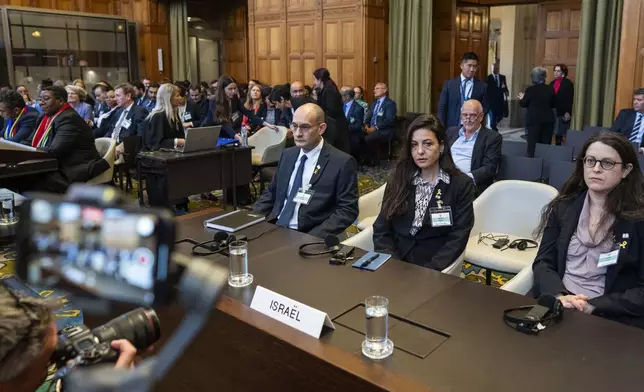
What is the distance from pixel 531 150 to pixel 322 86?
9.73 ft

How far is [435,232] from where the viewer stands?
265cm

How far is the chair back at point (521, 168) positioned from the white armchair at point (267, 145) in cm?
248

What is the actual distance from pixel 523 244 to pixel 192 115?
17.8ft

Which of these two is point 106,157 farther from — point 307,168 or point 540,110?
point 540,110

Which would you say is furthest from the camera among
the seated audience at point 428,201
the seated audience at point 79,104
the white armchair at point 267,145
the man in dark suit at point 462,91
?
the seated audience at point 79,104

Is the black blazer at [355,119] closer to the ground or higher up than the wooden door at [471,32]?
closer to the ground

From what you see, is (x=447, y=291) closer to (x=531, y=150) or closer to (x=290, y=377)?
(x=290, y=377)

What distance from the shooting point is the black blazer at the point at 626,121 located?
5.86 metres

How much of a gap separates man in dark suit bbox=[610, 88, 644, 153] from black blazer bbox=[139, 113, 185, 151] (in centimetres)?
465

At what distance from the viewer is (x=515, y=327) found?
159 cm

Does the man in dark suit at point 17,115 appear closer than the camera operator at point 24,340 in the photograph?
No

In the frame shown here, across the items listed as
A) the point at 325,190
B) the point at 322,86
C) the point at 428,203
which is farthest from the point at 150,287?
the point at 322,86

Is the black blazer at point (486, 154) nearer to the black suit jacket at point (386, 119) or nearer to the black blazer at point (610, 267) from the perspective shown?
the black blazer at point (610, 267)

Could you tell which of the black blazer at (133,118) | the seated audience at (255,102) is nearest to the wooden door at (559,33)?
the seated audience at (255,102)
